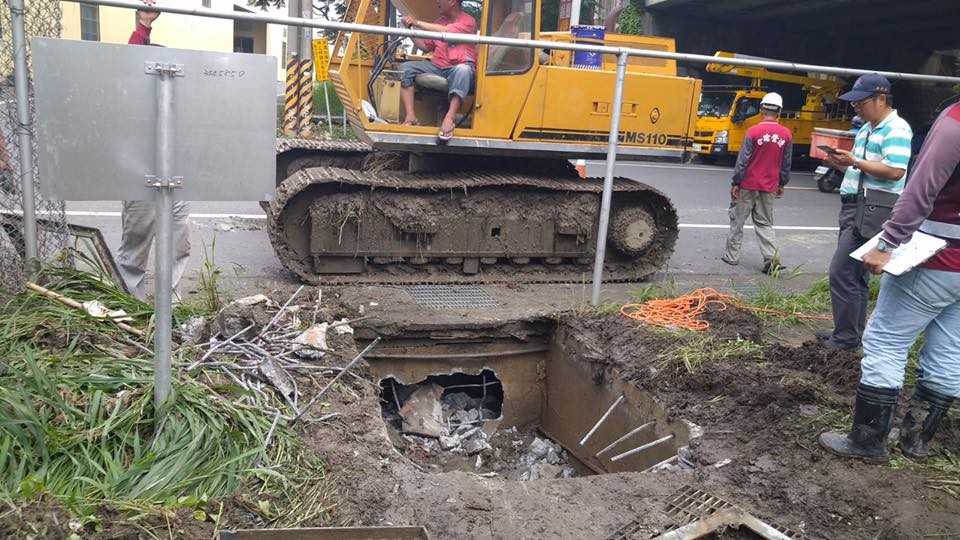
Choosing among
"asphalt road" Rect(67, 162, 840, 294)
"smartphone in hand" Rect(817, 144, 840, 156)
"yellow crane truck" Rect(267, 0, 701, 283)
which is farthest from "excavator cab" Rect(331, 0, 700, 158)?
"smartphone in hand" Rect(817, 144, 840, 156)

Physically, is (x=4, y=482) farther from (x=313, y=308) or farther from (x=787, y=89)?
(x=787, y=89)

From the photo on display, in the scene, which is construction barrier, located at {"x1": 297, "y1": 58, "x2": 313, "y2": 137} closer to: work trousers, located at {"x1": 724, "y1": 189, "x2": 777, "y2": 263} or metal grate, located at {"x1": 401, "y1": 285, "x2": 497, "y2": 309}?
metal grate, located at {"x1": 401, "y1": 285, "x2": 497, "y2": 309}

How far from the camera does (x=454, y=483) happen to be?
3.82 metres

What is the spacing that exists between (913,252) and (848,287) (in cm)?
187

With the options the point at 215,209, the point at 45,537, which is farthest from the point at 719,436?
the point at 215,209

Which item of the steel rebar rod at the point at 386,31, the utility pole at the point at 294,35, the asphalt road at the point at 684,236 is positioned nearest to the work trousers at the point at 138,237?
the asphalt road at the point at 684,236

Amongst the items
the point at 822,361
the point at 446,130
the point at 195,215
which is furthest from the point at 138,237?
the point at 822,361

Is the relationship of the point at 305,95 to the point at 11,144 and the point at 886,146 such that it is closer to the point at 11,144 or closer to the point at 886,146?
the point at 11,144

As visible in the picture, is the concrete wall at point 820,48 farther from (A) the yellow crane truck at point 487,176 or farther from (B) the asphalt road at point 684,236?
(A) the yellow crane truck at point 487,176

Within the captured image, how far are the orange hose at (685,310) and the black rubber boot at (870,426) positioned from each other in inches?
76.2

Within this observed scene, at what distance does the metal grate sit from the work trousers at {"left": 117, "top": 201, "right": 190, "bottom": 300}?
6.58 feet

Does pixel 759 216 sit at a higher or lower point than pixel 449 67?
lower

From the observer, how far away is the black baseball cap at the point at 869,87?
5.23 meters

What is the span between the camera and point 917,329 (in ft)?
13.3
